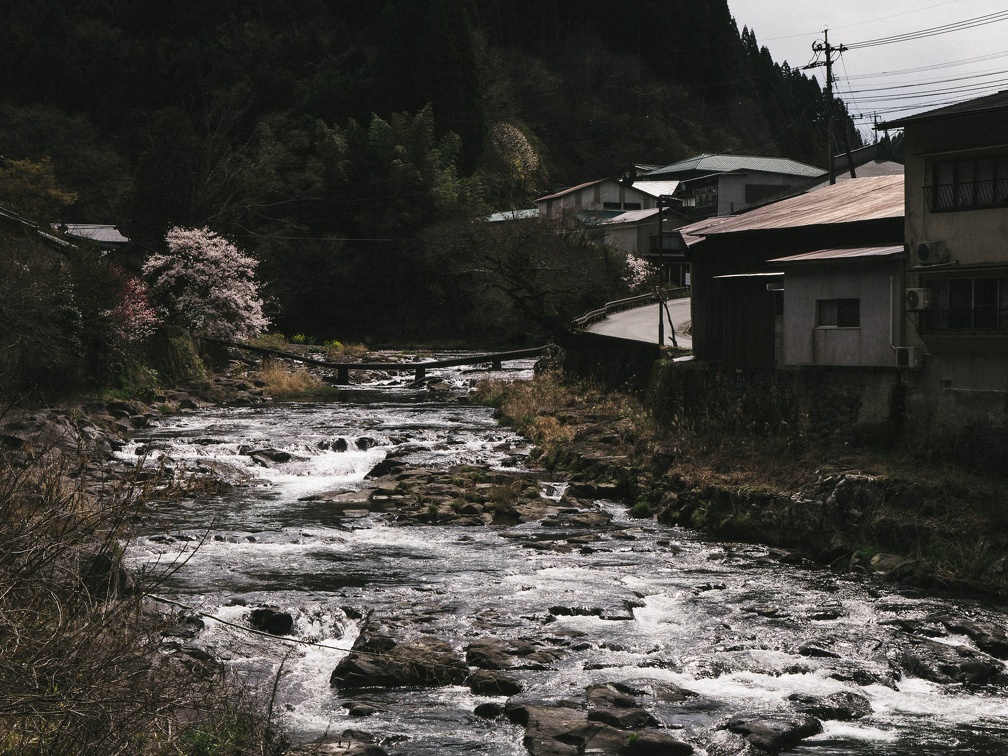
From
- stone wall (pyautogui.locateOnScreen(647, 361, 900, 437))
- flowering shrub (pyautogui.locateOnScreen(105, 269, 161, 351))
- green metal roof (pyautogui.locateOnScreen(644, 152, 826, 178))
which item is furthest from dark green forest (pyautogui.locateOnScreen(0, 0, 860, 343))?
stone wall (pyautogui.locateOnScreen(647, 361, 900, 437))

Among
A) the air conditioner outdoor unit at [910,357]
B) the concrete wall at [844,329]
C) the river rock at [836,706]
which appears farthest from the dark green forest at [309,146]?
the river rock at [836,706]

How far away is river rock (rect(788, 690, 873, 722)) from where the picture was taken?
943cm

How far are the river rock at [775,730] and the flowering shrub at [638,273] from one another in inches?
1575

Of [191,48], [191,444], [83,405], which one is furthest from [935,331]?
[191,48]

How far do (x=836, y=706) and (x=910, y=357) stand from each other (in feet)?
31.1

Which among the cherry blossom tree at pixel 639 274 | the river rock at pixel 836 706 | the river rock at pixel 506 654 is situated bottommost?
the river rock at pixel 836 706

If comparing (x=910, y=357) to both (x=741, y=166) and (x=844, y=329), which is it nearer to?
(x=844, y=329)

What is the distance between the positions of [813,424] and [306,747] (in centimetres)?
1349

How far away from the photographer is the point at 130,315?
30.9m

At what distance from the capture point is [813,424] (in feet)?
62.3

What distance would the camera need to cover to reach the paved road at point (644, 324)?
28.9 metres

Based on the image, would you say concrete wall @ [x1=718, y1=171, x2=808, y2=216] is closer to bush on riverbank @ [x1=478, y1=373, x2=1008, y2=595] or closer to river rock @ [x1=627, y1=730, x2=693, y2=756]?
bush on riverbank @ [x1=478, y1=373, x2=1008, y2=595]

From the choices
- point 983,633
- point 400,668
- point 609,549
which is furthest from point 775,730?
point 609,549

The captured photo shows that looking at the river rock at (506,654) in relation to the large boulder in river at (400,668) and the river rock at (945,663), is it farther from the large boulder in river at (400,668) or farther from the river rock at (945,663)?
the river rock at (945,663)
